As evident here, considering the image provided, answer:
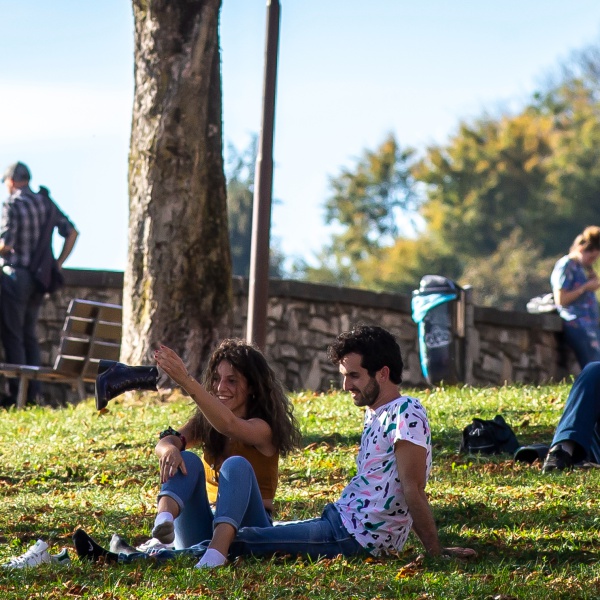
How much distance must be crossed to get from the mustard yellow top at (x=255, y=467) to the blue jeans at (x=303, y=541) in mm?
401

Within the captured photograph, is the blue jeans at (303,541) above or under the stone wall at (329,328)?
under

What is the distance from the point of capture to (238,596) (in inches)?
186

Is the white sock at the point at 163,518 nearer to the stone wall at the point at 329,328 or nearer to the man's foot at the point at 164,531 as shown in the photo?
the man's foot at the point at 164,531

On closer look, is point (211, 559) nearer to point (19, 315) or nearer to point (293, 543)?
point (293, 543)

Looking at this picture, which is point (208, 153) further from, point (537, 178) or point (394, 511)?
point (537, 178)

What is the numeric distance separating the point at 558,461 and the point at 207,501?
2.87 metres

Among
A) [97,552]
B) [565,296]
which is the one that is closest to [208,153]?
[565,296]

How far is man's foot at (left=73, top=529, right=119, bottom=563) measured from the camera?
543 cm

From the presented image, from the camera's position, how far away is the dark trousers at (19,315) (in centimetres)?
1294

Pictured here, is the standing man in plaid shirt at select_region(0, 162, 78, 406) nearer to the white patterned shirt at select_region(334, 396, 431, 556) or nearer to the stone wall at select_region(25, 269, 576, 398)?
the stone wall at select_region(25, 269, 576, 398)

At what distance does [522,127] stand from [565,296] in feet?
138

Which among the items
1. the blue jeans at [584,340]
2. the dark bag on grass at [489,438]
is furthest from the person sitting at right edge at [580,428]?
the blue jeans at [584,340]

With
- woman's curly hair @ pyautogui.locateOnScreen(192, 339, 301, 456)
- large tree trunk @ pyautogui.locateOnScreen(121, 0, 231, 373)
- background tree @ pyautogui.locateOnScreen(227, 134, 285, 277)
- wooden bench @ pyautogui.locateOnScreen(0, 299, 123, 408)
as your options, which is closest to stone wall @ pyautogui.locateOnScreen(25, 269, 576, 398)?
wooden bench @ pyautogui.locateOnScreen(0, 299, 123, 408)

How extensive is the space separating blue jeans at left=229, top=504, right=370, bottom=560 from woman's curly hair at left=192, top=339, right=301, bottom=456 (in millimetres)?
481
